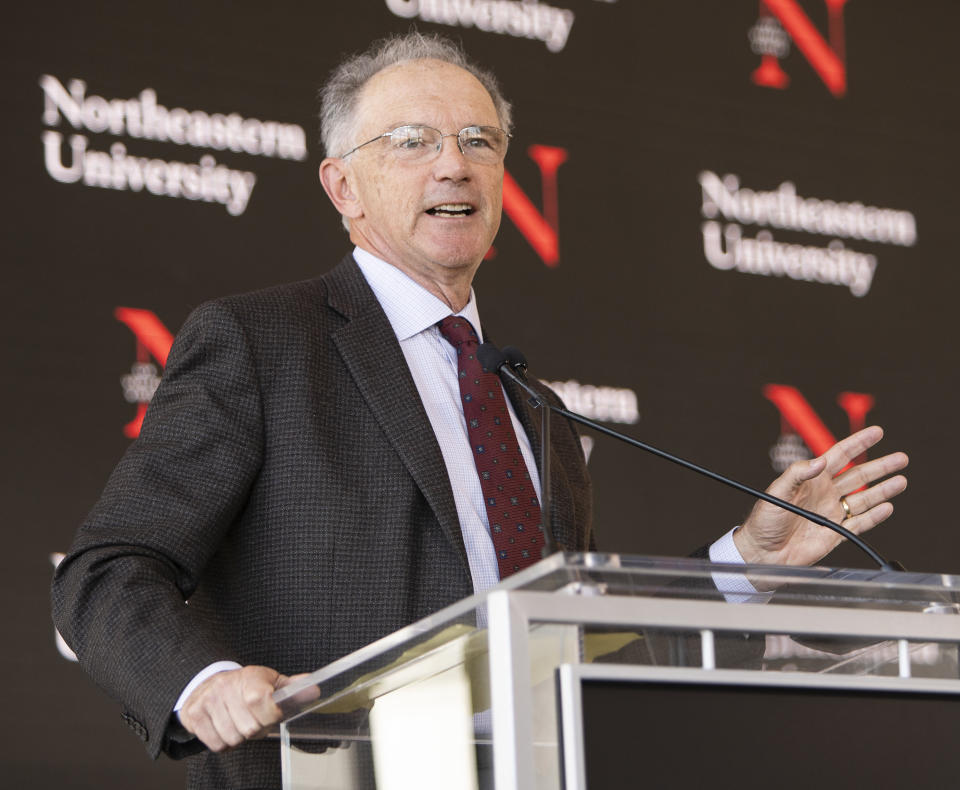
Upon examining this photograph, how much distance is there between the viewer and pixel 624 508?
3.28 metres

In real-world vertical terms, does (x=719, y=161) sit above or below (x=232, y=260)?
above

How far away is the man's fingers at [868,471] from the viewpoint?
5.61 feet

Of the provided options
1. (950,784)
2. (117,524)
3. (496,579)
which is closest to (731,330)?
(496,579)

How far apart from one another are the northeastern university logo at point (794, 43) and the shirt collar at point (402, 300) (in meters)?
1.86

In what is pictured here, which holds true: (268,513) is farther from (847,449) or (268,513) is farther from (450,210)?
(847,449)

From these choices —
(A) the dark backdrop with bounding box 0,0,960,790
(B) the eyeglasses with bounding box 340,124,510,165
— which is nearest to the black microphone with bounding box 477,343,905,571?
(B) the eyeglasses with bounding box 340,124,510,165

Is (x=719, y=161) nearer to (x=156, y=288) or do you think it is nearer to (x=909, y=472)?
(x=909, y=472)

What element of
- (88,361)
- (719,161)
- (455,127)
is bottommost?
(88,361)

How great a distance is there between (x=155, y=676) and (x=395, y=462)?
43cm

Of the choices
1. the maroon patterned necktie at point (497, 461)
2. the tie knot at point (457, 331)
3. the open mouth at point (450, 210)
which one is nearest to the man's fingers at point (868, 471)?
the maroon patterned necktie at point (497, 461)

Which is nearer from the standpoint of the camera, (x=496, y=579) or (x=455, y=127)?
(x=496, y=579)

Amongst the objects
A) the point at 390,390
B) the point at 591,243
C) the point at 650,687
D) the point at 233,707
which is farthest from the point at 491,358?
the point at 591,243

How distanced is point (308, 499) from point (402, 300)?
0.41 metres

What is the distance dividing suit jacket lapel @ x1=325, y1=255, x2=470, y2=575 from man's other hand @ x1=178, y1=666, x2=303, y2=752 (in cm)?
42
